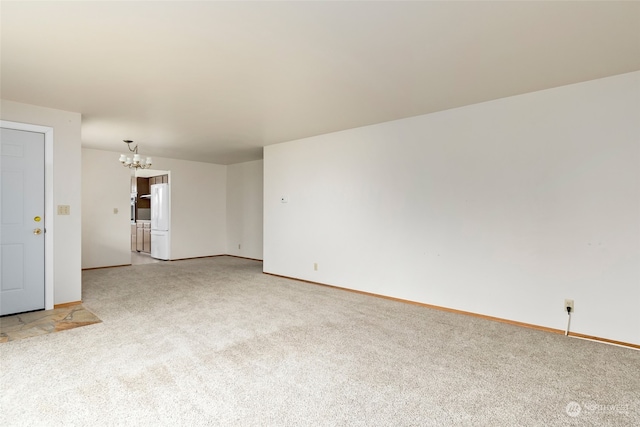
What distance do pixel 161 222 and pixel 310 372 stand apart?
6.68m

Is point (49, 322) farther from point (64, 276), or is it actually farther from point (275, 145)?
point (275, 145)

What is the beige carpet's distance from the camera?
6.19 ft

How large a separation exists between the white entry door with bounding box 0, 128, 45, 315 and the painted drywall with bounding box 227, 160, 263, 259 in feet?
13.9

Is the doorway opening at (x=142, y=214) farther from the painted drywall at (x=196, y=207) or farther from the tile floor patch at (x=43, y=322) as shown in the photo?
the tile floor patch at (x=43, y=322)

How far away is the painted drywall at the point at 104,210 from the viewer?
646 centimetres

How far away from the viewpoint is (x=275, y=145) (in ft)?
19.7

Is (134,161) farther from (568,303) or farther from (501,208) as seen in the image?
(568,303)

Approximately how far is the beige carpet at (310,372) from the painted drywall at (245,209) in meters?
3.94

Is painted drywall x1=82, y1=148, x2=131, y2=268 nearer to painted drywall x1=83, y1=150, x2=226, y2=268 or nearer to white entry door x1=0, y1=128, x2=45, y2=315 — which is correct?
painted drywall x1=83, y1=150, x2=226, y2=268

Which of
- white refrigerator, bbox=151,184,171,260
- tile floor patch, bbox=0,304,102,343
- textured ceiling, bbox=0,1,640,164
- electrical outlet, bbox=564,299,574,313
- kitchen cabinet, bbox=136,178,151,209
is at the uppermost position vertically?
textured ceiling, bbox=0,1,640,164

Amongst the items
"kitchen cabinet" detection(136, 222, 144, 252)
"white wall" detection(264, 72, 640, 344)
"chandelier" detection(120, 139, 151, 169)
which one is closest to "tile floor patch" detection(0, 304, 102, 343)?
"chandelier" detection(120, 139, 151, 169)

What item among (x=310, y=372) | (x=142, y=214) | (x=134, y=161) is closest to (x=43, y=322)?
(x=134, y=161)

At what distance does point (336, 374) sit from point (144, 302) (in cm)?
298

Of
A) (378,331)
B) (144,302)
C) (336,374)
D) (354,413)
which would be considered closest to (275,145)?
(144,302)
